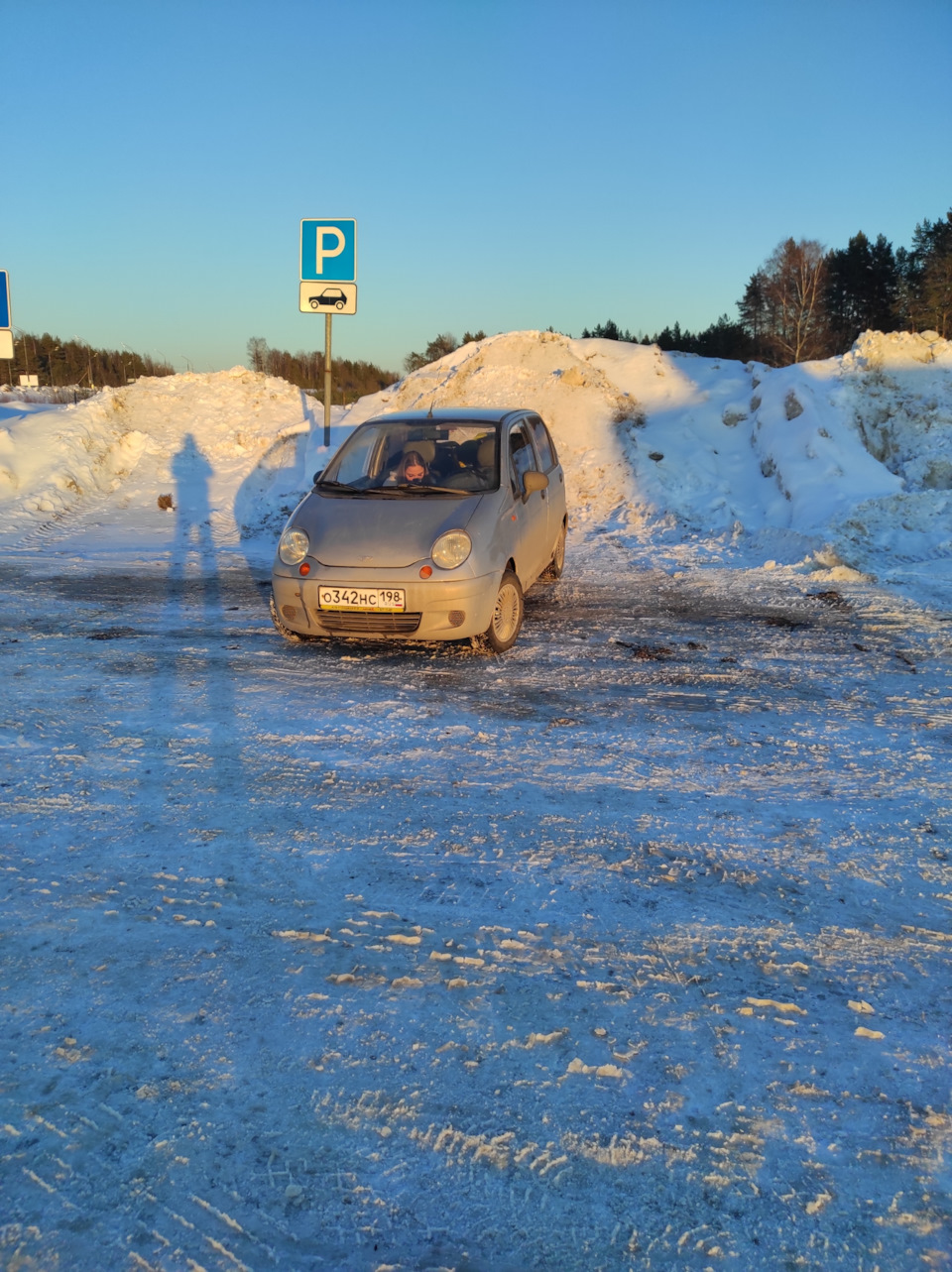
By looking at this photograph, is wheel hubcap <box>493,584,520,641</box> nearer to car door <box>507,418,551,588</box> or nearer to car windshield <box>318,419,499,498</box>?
car door <box>507,418,551,588</box>

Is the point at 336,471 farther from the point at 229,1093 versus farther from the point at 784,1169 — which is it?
the point at 784,1169

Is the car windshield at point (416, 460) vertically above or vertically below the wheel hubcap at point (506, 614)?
above

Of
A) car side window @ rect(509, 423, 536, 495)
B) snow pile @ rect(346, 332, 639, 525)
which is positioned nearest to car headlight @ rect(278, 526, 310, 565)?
car side window @ rect(509, 423, 536, 495)

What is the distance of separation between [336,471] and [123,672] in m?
2.37

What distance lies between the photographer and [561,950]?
2834mm

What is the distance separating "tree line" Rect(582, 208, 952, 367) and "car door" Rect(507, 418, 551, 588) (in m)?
41.4

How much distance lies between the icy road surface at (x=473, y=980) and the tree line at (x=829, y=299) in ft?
148

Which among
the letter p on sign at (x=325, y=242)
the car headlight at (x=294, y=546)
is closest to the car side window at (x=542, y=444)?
the car headlight at (x=294, y=546)

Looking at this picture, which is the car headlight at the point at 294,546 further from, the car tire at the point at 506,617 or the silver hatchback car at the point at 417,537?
the car tire at the point at 506,617

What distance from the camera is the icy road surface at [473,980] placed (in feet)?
6.36

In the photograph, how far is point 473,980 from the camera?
8.83 feet

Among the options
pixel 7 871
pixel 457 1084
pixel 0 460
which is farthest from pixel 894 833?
pixel 0 460

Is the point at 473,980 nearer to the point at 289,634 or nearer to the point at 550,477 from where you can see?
the point at 289,634

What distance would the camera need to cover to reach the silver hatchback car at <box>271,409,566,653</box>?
584 cm
